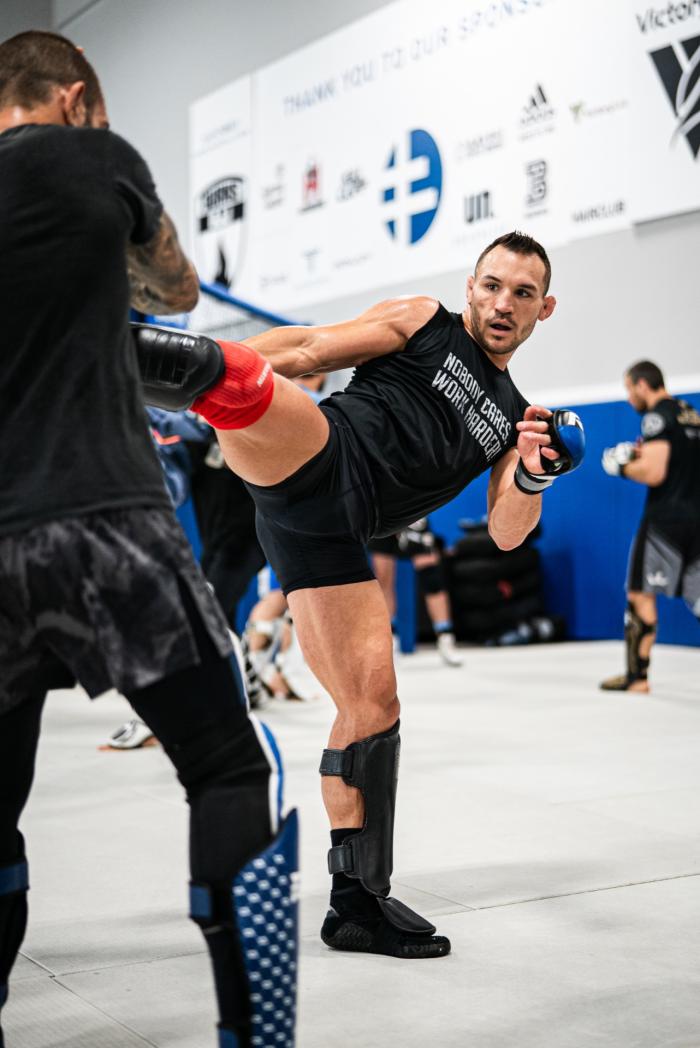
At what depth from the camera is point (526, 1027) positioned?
1.98 metres

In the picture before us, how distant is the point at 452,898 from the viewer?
108 inches

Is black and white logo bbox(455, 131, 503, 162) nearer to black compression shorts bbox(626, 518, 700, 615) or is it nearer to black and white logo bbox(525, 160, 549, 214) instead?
black and white logo bbox(525, 160, 549, 214)

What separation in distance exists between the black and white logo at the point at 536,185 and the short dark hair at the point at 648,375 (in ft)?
9.95

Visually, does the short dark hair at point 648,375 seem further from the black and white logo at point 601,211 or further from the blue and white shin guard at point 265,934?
the blue and white shin guard at point 265,934

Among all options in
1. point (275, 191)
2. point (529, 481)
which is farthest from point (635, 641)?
point (275, 191)

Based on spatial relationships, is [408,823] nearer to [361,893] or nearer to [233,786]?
[361,893]

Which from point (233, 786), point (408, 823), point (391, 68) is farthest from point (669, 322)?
point (233, 786)

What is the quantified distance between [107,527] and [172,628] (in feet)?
0.49

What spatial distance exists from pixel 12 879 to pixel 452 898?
1.33 metres

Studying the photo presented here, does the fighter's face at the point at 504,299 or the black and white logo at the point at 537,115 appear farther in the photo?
the black and white logo at the point at 537,115

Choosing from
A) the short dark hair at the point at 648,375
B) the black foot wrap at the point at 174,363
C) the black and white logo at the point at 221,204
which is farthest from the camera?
the black and white logo at the point at 221,204

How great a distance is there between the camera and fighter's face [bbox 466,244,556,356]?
2758 millimetres

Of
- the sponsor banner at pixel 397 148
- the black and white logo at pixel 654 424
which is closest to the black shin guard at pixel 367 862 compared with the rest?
the black and white logo at pixel 654 424

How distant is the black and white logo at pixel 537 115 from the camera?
29.4ft
